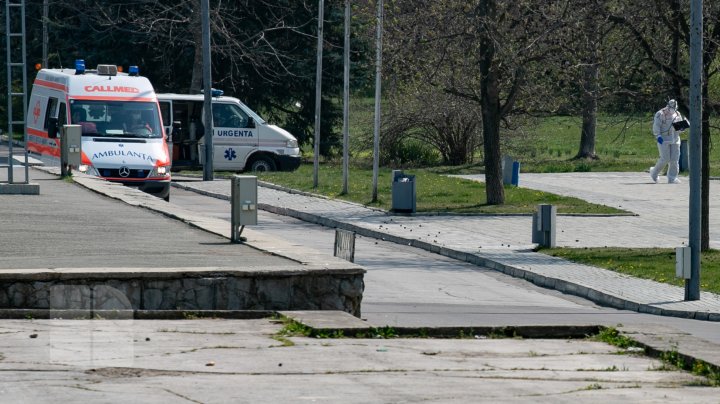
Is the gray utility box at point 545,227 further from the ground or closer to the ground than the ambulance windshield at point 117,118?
closer to the ground

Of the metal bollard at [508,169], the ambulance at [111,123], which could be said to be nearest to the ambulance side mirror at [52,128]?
the ambulance at [111,123]

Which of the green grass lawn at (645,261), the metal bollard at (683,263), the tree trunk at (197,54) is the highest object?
the tree trunk at (197,54)

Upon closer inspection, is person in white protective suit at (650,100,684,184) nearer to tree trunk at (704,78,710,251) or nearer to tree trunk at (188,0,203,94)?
tree trunk at (704,78,710,251)

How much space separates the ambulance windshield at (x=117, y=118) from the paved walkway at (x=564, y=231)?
2.82 metres

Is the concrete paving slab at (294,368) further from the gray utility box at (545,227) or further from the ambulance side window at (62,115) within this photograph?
the ambulance side window at (62,115)

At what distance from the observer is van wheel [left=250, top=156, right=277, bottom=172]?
36.3 meters

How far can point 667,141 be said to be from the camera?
33.6 metres

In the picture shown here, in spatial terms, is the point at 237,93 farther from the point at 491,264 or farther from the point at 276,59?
the point at 491,264

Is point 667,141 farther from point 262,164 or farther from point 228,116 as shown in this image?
point 228,116

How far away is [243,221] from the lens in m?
13.9

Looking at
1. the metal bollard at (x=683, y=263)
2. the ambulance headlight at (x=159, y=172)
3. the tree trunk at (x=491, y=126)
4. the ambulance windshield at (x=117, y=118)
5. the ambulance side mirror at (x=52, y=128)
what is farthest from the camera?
the tree trunk at (x=491, y=126)

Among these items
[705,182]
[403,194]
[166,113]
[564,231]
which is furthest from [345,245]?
[166,113]

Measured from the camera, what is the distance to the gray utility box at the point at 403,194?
85.3 ft

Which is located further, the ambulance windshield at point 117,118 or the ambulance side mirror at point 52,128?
the ambulance side mirror at point 52,128
